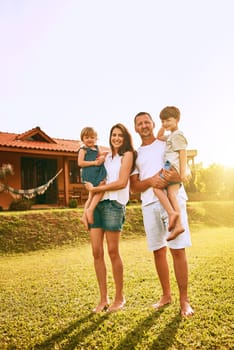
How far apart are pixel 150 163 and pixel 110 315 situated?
132cm

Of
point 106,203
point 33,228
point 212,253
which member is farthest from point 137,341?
point 33,228

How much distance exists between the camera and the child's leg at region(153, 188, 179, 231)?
2650 millimetres

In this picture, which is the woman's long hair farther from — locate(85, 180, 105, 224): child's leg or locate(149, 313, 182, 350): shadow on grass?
locate(149, 313, 182, 350): shadow on grass

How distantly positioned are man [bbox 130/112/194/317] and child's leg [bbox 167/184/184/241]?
7 centimetres

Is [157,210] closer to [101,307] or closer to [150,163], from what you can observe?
[150,163]

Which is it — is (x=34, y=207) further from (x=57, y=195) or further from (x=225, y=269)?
(x=225, y=269)

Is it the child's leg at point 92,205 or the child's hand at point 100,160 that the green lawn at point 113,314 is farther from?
the child's hand at point 100,160

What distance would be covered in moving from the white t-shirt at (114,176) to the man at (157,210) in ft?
0.37

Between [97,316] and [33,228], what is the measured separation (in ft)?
18.4

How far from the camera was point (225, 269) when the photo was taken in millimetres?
4434

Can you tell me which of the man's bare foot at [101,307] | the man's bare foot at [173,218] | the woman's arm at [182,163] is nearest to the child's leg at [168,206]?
the man's bare foot at [173,218]

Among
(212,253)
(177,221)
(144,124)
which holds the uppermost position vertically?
(144,124)

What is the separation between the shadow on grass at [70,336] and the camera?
2.32 meters

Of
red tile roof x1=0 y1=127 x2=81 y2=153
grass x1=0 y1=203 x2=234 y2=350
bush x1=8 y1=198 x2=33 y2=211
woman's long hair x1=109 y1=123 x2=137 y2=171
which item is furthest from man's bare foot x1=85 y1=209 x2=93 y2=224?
red tile roof x1=0 y1=127 x2=81 y2=153
